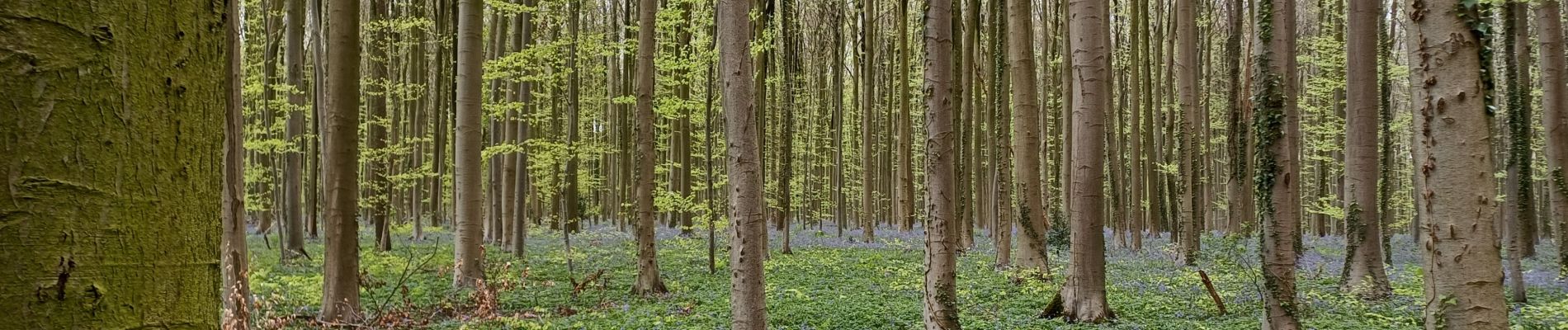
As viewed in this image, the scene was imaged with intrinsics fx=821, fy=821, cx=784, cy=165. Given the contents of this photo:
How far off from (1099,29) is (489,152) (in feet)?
34.1

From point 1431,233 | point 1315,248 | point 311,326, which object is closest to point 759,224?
point 1431,233

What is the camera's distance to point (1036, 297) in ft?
36.4

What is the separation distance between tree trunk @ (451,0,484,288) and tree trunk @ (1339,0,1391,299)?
11.8 m

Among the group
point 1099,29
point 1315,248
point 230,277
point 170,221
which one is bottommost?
point 1315,248

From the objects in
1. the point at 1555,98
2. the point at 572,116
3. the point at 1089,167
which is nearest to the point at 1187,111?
the point at 1555,98

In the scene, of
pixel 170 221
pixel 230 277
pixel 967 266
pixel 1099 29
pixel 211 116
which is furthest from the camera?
pixel 967 266

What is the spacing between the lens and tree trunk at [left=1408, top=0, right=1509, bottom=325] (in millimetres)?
4465

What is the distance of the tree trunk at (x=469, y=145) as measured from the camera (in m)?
11.3

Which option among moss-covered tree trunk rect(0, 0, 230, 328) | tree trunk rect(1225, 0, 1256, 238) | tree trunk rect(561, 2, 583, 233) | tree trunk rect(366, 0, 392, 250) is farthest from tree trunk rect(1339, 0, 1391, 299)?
tree trunk rect(366, 0, 392, 250)

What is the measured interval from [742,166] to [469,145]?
6.30 meters

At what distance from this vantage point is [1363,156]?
1105 centimetres

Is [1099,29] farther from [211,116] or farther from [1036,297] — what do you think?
[211,116]

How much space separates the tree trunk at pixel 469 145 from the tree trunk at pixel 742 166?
5.84m

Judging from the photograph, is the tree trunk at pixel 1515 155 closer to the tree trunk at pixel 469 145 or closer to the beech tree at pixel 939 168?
the beech tree at pixel 939 168
